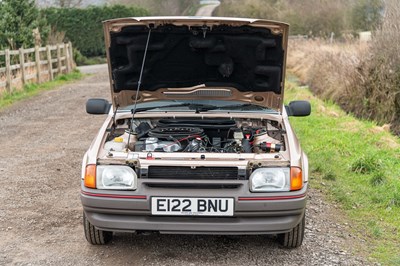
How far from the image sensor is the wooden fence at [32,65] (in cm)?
1722

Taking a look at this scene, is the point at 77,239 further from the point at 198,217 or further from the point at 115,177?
the point at 198,217

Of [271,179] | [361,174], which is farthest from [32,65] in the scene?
[271,179]

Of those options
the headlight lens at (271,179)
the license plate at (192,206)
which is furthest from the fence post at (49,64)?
the headlight lens at (271,179)

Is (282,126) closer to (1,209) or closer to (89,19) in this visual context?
(1,209)

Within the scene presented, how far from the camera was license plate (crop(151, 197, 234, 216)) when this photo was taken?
14.4ft

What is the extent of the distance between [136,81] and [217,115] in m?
1.00

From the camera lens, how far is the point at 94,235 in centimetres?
498

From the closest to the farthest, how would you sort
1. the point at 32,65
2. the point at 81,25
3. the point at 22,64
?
1. the point at 22,64
2. the point at 32,65
3. the point at 81,25

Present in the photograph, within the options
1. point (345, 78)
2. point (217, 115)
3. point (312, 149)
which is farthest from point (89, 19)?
point (217, 115)

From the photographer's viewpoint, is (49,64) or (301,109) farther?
(49,64)

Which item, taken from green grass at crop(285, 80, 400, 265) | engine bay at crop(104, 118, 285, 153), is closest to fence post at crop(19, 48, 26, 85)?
green grass at crop(285, 80, 400, 265)

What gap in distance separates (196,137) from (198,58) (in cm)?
101

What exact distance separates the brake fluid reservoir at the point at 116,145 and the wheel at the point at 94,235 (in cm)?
66

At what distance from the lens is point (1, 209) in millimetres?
6211
